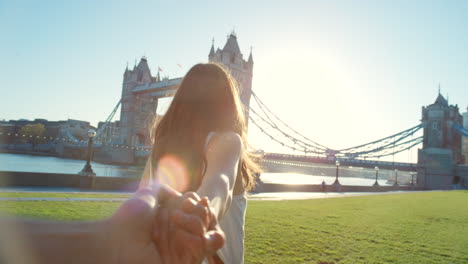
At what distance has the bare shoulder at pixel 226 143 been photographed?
143 centimetres

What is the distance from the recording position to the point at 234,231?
1.74 meters

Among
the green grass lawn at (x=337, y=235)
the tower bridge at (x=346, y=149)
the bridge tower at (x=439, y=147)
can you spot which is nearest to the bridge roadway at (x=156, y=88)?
the tower bridge at (x=346, y=149)

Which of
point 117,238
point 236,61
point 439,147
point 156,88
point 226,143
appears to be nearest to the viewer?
point 117,238

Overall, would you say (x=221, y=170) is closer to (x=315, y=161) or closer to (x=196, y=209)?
(x=196, y=209)

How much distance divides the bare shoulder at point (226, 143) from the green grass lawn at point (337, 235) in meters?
2.99

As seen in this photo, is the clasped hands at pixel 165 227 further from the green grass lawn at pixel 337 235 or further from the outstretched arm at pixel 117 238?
the green grass lawn at pixel 337 235

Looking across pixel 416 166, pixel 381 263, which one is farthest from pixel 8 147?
pixel 381 263

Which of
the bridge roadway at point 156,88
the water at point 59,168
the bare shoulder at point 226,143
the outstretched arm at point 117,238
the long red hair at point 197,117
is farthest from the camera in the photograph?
the bridge roadway at point 156,88

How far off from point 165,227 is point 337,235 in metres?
5.68

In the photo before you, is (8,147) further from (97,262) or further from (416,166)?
(97,262)

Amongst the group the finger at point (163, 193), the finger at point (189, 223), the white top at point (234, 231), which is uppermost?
the finger at point (163, 193)

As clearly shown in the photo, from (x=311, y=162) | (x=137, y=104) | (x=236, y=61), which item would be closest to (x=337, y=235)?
(x=311, y=162)

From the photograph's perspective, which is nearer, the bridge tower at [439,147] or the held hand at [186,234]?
the held hand at [186,234]

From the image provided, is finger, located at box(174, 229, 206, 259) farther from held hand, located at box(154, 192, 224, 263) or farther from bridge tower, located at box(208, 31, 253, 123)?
bridge tower, located at box(208, 31, 253, 123)
